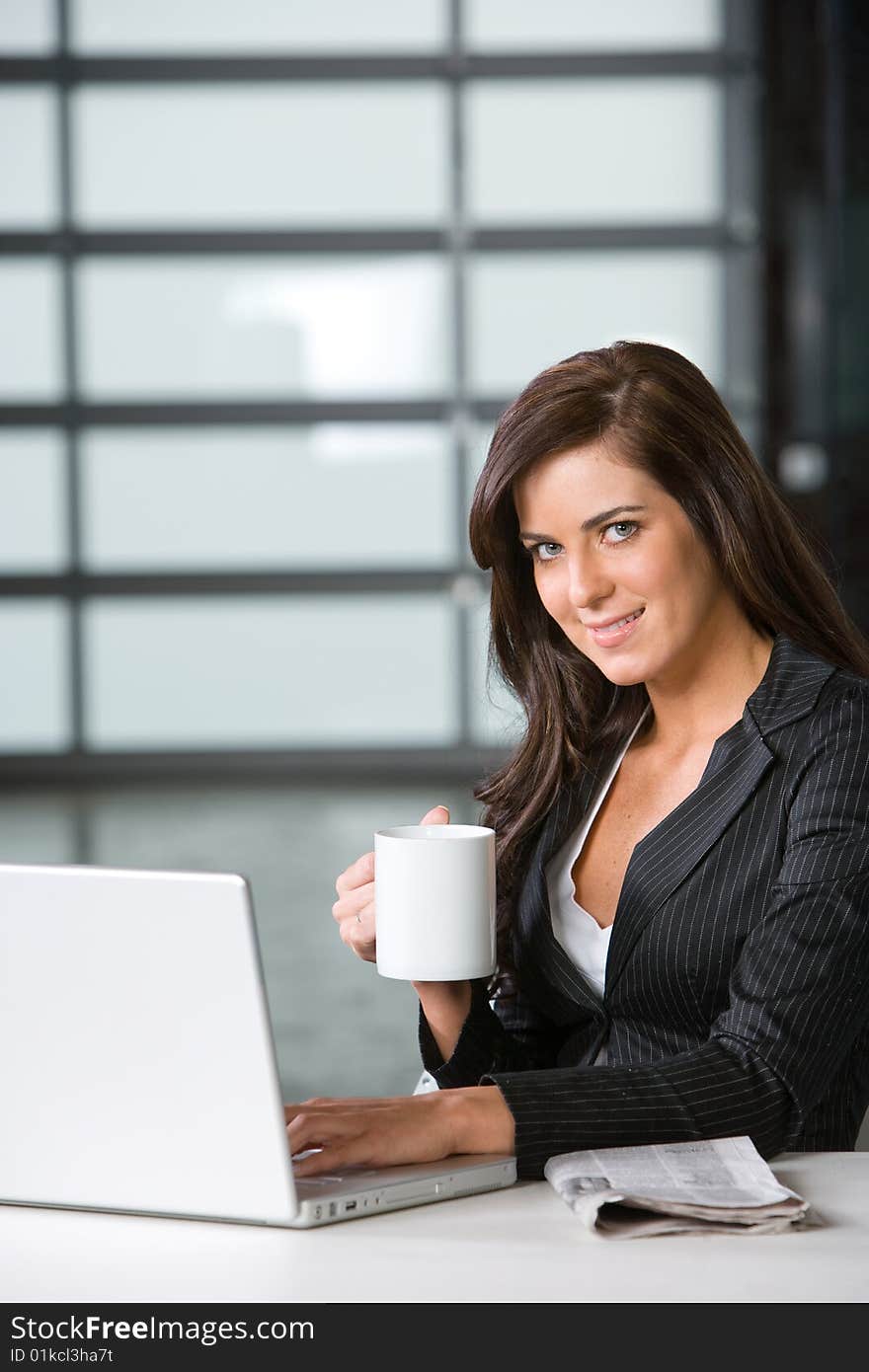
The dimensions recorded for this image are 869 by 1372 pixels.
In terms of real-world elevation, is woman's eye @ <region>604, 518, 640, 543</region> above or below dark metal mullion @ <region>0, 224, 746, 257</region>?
below

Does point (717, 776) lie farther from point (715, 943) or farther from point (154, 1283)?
point (154, 1283)

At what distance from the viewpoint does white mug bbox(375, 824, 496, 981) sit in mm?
1174

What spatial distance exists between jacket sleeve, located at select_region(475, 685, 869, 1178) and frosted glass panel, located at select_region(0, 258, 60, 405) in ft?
23.5

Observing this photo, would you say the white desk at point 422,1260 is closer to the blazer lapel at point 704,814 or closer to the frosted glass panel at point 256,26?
the blazer lapel at point 704,814

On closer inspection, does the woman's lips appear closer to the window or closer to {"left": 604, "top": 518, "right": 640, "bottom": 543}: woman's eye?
{"left": 604, "top": 518, "right": 640, "bottom": 543}: woman's eye

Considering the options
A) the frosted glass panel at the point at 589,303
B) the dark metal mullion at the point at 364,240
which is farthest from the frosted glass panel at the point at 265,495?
the dark metal mullion at the point at 364,240

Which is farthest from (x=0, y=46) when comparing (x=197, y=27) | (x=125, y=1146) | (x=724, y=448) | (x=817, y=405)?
(x=125, y=1146)

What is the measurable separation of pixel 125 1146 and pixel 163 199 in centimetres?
748

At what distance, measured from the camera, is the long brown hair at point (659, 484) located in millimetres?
1467

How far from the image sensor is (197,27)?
7820 mm

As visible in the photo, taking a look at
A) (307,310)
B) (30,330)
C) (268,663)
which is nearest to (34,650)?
(268,663)

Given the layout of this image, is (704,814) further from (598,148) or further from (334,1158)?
(598,148)

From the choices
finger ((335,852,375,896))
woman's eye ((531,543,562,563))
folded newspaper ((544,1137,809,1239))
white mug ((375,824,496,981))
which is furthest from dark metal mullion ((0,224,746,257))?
folded newspaper ((544,1137,809,1239))

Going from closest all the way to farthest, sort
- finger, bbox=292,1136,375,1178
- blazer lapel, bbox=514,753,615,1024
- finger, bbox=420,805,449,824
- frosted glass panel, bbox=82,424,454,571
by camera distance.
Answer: finger, bbox=292,1136,375,1178, finger, bbox=420,805,449,824, blazer lapel, bbox=514,753,615,1024, frosted glass panel, bbox=82,424,454,571
